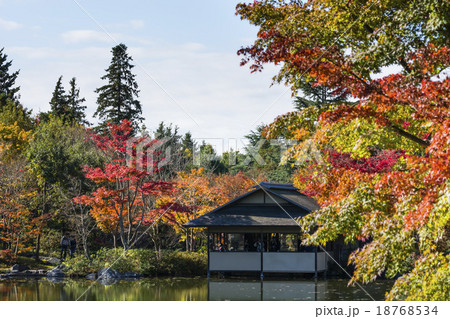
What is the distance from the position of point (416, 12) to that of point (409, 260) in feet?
43.6

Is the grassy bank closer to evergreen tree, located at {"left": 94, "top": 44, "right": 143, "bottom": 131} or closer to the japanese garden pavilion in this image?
the japanese garden pavilion

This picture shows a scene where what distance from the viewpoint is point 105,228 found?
25453 mm

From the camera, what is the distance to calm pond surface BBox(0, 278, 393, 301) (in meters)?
15.3

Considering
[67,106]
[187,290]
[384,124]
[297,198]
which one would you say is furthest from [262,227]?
[67,106]

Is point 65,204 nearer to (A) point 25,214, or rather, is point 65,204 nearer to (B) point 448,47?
(A) point 25,214

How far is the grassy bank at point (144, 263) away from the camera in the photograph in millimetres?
22109

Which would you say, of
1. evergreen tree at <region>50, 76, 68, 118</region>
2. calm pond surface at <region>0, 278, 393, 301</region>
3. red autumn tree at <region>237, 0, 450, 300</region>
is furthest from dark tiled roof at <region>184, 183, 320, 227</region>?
evergreen tree at <region>50, 76, 68, 118</region>

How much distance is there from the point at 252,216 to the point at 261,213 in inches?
19.1

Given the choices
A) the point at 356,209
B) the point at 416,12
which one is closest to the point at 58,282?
the point at 356,209

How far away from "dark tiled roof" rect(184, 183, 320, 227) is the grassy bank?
225 cm

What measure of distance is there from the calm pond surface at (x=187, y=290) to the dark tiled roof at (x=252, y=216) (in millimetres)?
2213

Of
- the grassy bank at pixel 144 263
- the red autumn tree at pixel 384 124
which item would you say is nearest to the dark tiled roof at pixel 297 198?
the grassy bank at pixel 144 263

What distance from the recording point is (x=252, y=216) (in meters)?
21.9

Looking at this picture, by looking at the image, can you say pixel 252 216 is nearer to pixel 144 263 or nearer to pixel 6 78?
pixel 144 263
